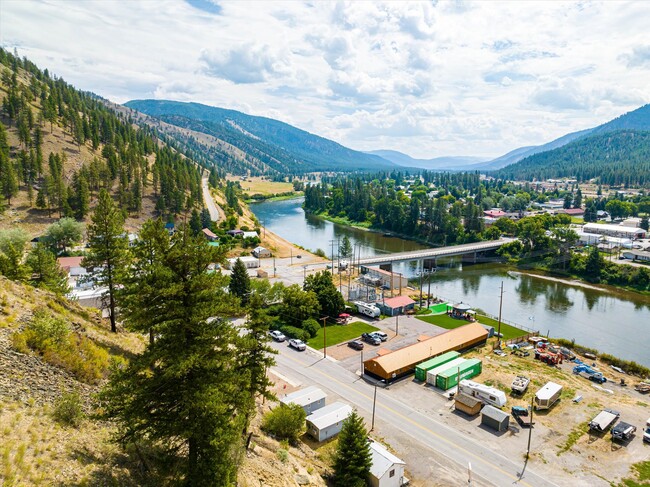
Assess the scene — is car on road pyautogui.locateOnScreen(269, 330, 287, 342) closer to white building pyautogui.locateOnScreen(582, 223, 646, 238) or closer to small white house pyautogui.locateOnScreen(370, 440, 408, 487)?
small white house pyautogui.locateOnScreen(370, 440, 408, 487)

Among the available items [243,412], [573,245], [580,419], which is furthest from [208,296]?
[573,245]

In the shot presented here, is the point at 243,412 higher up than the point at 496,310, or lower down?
higher up

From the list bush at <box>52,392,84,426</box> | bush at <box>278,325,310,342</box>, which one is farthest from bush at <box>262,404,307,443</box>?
bush at <box>278,325,310,342</box>

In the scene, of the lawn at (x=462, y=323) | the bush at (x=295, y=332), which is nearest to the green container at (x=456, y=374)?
the lawn at (x=462, y=323)

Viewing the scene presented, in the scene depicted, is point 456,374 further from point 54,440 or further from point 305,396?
point 54,440

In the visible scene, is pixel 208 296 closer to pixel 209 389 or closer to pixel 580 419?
pixel 209 389

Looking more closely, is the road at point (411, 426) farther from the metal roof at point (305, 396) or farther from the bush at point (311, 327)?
the bush at point (311, 327)
